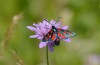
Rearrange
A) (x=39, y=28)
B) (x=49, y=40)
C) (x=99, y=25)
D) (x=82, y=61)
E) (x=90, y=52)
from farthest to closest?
(x=99, y=25) → (x=90, y=52) → (x=82, y=61) → (x=39, y=28) → (x=49, y=40)

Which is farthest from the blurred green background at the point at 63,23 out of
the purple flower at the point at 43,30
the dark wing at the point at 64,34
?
the dark wing at the point at 64,34

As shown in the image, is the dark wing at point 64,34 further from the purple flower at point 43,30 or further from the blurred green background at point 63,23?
the blurred green background at point 63,23

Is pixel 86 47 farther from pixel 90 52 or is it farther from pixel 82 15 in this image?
pixel 82 15

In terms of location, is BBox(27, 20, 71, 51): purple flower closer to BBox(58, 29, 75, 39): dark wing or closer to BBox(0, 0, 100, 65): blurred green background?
BBox(58, 29, 75, 39): dark wing

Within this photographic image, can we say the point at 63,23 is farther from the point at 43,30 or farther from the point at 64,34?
the point at 64,34

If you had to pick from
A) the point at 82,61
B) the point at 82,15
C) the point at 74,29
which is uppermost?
the point at 82,15

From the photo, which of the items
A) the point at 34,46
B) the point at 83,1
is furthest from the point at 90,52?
the point at 83,1

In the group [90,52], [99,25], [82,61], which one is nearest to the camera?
[82,61]

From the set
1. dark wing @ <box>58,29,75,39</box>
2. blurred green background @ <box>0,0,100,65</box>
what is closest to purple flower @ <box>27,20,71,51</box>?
dark wing @ <box>58,29,75,39</box>
